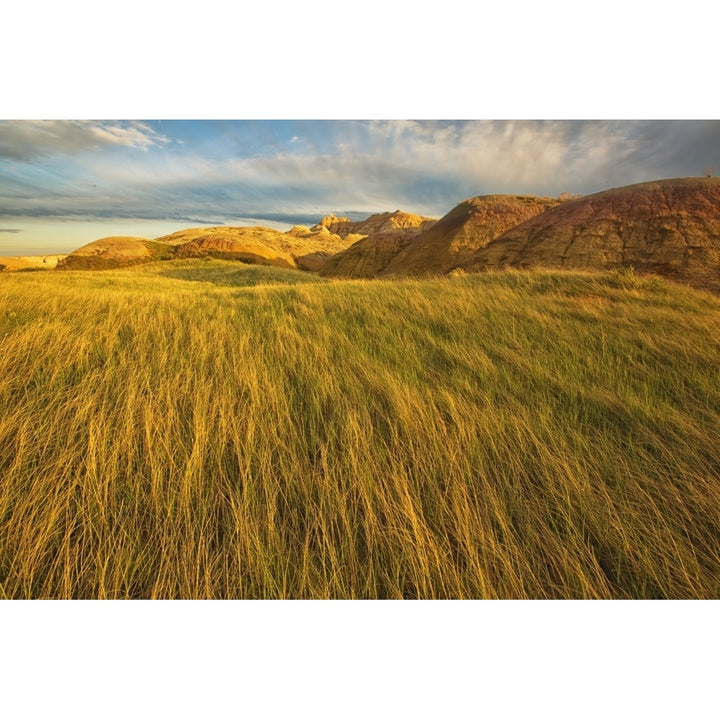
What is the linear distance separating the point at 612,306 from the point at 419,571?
4.46 metres

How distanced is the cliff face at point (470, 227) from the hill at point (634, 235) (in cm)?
276

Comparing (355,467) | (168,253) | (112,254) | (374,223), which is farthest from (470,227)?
(374,223)

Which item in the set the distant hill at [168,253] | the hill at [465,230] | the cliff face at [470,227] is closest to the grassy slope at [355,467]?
the cliff face at [470,227]

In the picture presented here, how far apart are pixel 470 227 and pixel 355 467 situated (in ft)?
58.4

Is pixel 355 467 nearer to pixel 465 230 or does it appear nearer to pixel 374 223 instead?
pixel 465 230

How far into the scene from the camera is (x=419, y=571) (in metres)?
1.03

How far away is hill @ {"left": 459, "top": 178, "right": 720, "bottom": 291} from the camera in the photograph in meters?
8.70

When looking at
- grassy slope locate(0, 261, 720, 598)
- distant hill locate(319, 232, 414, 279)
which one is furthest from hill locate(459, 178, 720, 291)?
distant hill locate(319, 232, 414, 279)

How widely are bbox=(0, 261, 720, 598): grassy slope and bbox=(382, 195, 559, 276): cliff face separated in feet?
46.2

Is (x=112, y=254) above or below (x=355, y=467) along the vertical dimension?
below

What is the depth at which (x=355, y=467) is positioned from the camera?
138 centimetres

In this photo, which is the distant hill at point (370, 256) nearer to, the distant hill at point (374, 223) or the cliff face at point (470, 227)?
the cliff face at point (470, 227)

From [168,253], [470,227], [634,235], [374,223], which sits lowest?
[374,223]

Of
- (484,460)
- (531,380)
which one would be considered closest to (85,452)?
(484,460)
